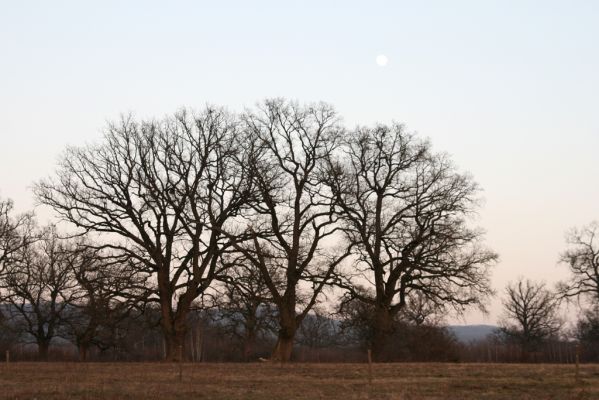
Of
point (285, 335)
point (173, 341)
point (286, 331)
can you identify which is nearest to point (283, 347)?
point (285, 335)

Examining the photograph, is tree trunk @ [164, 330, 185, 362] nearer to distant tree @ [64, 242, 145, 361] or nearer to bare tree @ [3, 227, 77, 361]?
distant tree @ [64, 242, 145, 361]

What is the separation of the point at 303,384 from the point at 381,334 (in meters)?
20.7

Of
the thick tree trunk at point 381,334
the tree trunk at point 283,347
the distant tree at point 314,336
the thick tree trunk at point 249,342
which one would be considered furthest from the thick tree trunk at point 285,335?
the distant tree at point 314,336

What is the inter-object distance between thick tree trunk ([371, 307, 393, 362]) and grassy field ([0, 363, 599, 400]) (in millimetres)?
12221

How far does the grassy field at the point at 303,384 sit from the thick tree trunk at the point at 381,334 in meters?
12.2

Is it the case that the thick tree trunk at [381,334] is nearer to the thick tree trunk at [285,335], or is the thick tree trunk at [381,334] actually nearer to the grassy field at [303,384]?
the thick tree trunk at [285,335]

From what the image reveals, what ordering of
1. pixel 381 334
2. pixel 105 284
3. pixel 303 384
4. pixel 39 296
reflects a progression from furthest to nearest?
pixel 39 296, pixel 381 334, pixel 105 284, pixel 303 384

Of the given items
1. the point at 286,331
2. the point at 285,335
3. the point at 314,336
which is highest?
the point at 286,331

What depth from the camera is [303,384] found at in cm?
2334

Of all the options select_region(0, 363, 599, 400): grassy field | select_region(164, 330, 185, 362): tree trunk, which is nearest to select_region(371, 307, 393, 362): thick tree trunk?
select_region(164, 330, 185, 362): tree trunk

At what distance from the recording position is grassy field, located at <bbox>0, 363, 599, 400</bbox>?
772 inches

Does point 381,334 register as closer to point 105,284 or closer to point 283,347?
point 283,347

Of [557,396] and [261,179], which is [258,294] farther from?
[557,396]

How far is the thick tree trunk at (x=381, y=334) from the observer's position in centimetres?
4322
